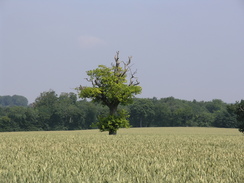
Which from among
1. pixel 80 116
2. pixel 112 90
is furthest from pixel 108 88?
pixel 80 116

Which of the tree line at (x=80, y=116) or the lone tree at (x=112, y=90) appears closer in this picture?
the lone tree at (x=112, y=90)

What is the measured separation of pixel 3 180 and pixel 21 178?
390mm

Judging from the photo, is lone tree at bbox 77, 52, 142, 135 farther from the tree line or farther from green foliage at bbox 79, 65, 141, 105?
the tree line

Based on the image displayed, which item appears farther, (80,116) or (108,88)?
(80,116)

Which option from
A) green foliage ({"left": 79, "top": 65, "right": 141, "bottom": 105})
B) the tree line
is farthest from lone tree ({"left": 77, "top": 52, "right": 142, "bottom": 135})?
the tree line

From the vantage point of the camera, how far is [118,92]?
4012cm

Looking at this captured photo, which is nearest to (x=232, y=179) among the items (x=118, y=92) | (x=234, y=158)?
(x=234, y=158)

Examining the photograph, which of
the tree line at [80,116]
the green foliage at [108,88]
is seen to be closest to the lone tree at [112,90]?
the green foliage at [108,88]

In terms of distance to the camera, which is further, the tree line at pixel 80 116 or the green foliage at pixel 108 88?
the tree line at pixel 80 116

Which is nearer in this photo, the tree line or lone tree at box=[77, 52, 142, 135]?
lone tree at box=[77, 52, 142, 135]

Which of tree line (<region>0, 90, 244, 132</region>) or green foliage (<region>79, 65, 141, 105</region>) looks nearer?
green foliage (<region>79, 65, 141, 105</region>)

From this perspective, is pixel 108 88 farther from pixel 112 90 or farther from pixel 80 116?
pixel 80 116

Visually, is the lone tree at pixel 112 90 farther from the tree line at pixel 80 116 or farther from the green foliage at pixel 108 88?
the tree line at pixel 80 116

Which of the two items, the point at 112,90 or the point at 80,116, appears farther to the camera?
the point at 80,116
